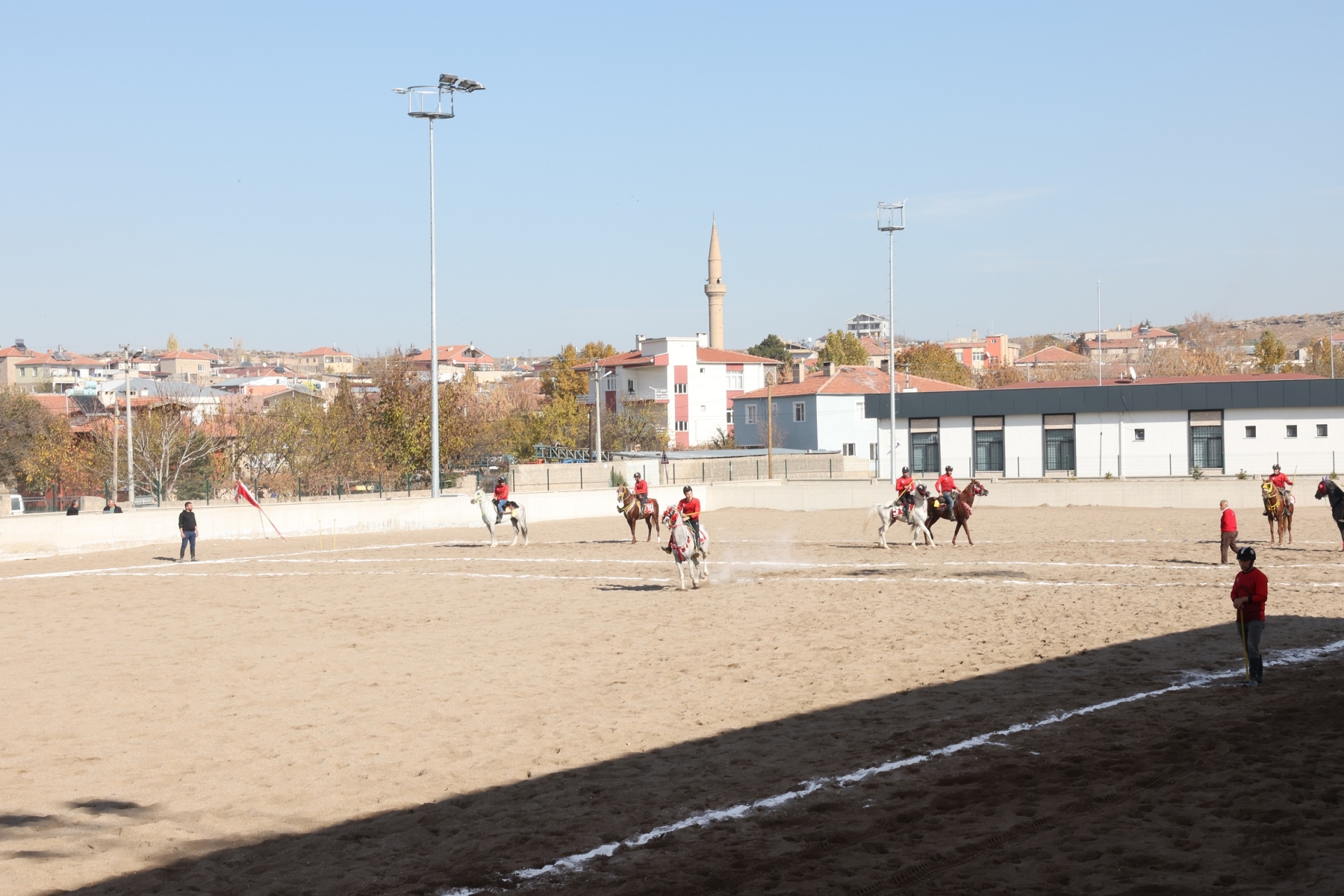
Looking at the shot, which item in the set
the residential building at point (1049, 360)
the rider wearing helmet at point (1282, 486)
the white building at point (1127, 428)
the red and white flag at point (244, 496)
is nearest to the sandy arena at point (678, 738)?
the rider wearing helmet at point (1282, 486)

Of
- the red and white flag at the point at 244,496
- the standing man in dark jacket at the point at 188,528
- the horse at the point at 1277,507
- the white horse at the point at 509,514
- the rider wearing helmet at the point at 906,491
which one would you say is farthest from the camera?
the red and white flag at the point at 244,496

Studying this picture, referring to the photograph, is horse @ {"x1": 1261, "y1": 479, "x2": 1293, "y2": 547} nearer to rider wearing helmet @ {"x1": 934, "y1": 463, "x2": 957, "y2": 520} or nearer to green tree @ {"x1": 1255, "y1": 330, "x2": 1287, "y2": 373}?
rider wearing helmet @ {"x1": 934, "y1": 463, "x2": 957, "y2": 520}

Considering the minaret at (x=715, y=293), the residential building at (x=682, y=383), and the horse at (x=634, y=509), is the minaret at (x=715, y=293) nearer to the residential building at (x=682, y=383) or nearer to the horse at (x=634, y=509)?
the residential building at (x=682, y=383)

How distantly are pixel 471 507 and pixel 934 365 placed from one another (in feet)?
305

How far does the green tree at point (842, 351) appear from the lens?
13125cm

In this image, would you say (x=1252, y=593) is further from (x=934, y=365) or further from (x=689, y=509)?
(x=934, y=365)

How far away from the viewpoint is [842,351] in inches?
5221

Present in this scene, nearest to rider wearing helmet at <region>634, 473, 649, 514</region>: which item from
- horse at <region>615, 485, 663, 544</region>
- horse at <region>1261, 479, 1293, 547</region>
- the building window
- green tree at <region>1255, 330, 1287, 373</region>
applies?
horse at <region>615, 485, 663, 544</region>

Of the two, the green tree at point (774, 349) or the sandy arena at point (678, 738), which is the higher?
the green tree at point (774, 349)

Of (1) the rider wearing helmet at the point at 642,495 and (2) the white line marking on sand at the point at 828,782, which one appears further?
(1) the rider wearing helmet at the point at 642,495

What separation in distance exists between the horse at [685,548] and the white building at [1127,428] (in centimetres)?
3563

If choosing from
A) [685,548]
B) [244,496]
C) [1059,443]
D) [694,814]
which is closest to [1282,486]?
[685,548]

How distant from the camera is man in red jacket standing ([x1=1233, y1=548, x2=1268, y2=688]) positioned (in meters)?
12.6

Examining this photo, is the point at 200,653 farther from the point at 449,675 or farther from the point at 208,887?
the point at 208,887
